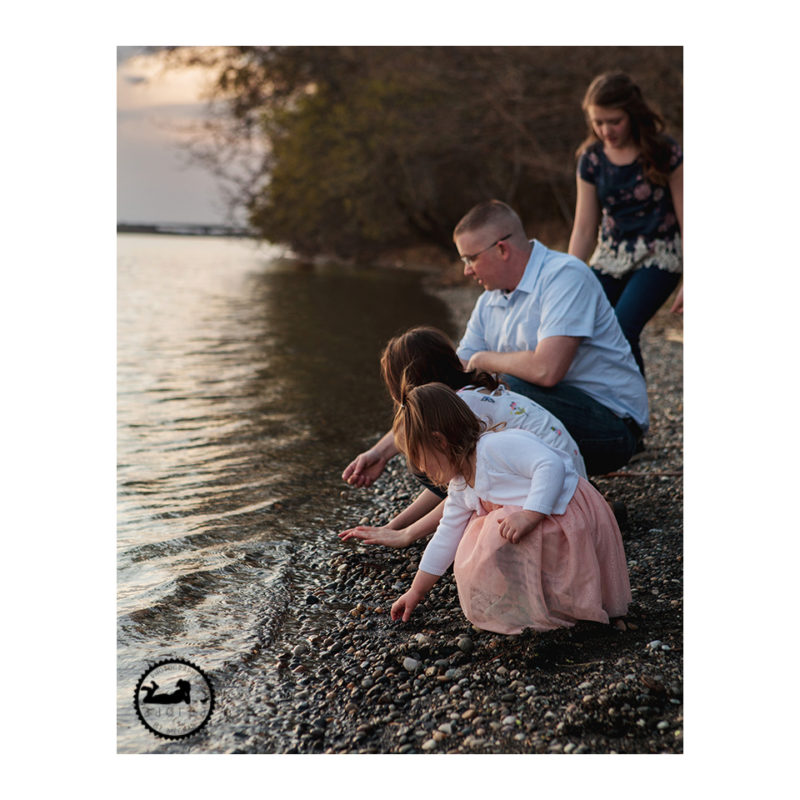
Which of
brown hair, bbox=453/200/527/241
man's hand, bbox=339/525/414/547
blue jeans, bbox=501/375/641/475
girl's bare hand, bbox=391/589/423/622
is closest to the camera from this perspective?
girl's bare hand, bbox=391/589/423/622

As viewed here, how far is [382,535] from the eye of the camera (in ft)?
12.2

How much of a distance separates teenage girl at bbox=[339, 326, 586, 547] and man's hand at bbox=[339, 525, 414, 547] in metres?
0.21

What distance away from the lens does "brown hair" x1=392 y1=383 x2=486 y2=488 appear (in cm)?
278

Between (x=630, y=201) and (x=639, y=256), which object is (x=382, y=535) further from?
(x=630, y=201)

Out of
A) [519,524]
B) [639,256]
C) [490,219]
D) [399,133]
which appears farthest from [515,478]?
[399,133]

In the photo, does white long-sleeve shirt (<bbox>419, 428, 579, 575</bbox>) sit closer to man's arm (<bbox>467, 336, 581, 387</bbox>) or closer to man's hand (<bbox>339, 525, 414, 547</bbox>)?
man's arm (<bbox>467, 336, 581, 387</bbox>)

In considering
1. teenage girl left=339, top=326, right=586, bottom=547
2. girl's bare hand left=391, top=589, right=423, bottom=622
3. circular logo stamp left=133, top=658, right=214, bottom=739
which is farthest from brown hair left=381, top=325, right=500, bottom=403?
circular logo stamp left=133, top=658, right=214, bottom=739

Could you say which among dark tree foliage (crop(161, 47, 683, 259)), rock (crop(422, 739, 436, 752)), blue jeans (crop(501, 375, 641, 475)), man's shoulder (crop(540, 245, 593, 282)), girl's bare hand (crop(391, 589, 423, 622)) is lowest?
rock (crop(422, 739, 436, 752))

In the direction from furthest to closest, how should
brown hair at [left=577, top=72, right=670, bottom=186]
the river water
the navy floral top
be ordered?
the navy floral top < brown hair at [left=577, top=72, right=670, bottom=186] < the river water

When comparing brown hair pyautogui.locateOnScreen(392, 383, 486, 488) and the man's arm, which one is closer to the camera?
brown hair pyautogui.locateOnScreen(392, 383, 486, 488)

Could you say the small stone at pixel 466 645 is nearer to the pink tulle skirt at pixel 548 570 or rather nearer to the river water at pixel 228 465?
the pink tulle skirt at pixel 548 570

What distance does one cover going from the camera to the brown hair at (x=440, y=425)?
9.12 ft

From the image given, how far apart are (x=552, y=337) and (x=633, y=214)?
1480mm

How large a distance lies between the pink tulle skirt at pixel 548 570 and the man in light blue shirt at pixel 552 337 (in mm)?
711
